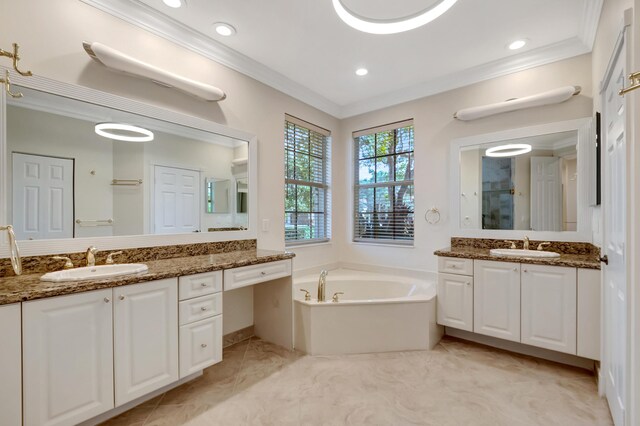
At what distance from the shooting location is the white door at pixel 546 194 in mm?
2684

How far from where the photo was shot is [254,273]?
2299mm

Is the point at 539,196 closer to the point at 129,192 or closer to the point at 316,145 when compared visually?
the point at 316,145

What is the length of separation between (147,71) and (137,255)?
130 cm

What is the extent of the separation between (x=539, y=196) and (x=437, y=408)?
6.90 feet

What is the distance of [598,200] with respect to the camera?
2199 millimetres

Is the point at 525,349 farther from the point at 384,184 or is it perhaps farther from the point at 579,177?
the point at 384,184

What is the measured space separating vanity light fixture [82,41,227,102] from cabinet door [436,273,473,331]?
8.53 ft

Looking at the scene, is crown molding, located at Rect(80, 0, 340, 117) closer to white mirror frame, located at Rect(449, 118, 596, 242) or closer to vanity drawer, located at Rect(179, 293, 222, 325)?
white mirror frame, located at Rect(449, 118, 596, 242)

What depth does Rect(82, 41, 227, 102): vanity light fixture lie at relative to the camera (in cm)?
186

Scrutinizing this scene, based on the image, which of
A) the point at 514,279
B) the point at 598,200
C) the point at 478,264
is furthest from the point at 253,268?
the point at 598,200

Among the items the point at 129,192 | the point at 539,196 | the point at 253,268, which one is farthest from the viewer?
the point at 539,196

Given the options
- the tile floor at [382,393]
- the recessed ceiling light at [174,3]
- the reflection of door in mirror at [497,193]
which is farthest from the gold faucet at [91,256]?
the reflection of door in mirror at [497,193]

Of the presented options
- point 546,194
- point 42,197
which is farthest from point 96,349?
point 546,194

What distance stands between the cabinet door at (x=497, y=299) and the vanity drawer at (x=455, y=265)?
57 millimetres
